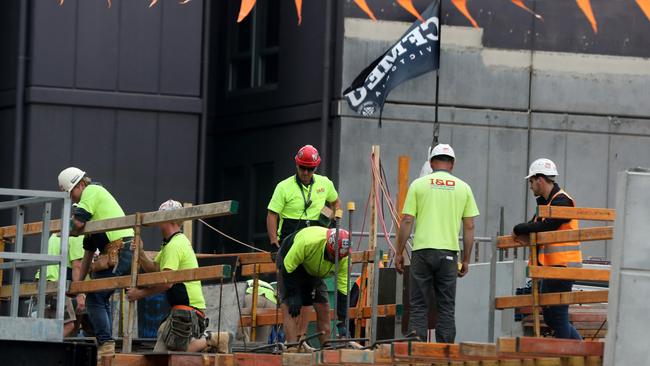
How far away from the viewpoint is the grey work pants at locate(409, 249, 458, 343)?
16.4 m

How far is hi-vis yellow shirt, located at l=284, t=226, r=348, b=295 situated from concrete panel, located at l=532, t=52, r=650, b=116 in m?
11.9

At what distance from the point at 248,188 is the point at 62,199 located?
1586 centimetres

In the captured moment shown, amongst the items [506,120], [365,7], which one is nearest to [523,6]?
[506,120]

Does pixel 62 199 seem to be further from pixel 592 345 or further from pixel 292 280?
pixel 592 345

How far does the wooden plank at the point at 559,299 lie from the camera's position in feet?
53.7

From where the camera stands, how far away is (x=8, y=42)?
29250mm

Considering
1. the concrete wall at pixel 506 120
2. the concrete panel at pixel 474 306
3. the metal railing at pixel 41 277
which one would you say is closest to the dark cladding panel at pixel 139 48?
the concrete wall at pixel 506 120

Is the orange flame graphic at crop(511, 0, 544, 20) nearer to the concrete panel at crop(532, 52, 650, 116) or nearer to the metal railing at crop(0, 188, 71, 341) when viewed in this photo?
the concrete panel at crop(532, 52, 650, 116)

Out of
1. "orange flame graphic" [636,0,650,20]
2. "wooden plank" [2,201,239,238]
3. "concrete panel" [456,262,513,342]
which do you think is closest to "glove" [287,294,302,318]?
"wooden plank" [2,201,239,238]

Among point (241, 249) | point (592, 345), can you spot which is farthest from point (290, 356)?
point (241, 249)

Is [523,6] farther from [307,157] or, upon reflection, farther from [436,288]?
[436,288]

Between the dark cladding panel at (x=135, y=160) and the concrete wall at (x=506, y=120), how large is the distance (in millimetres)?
3376

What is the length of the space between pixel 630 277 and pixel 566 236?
3.32m

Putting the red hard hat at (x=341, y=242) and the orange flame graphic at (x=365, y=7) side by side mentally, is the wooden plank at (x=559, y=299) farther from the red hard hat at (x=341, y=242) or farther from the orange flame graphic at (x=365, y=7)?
the orange flame graphic at (x=365, y=7)
